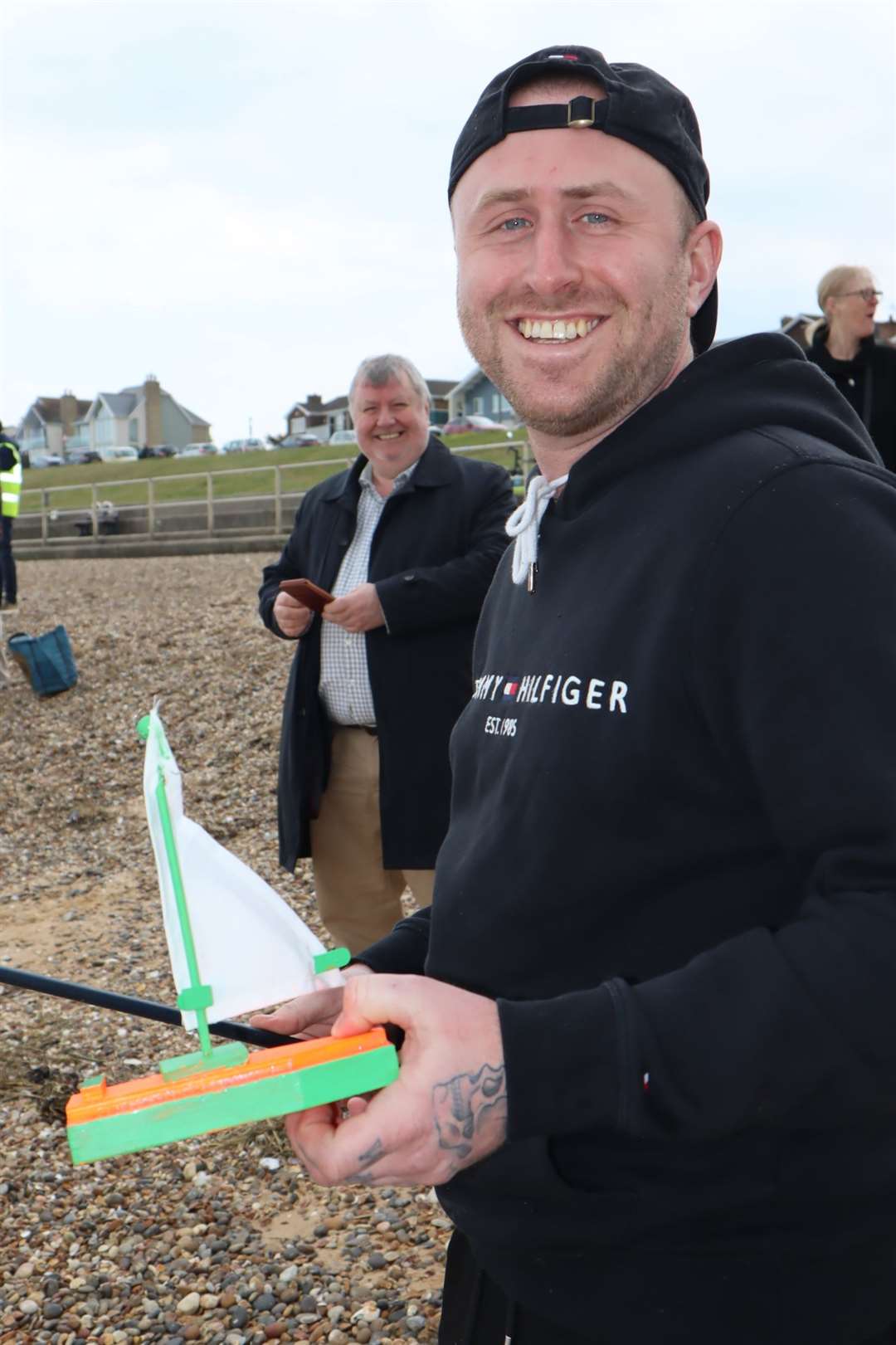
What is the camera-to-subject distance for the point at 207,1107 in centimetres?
106

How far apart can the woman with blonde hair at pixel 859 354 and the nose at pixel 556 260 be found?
4.01m

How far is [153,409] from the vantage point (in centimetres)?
8725

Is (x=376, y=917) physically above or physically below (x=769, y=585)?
below

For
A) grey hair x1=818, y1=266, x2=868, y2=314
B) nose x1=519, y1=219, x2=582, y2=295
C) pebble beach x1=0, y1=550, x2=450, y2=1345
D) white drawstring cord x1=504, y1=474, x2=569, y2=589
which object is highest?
grey hair x1=818, y1=266, x2=868, y2=314

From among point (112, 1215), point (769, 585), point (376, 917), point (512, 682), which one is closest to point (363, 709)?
point (376, 917)

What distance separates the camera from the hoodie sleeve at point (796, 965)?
3.64 ft

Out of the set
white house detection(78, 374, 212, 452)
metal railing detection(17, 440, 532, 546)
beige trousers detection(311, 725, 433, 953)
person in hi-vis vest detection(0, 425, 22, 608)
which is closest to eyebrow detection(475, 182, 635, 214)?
beige trousers detection(311, 725, 433, 953)

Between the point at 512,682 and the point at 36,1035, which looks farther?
the point at 36,1035

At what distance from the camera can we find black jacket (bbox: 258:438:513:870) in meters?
4.36

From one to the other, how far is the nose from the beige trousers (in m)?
3.12

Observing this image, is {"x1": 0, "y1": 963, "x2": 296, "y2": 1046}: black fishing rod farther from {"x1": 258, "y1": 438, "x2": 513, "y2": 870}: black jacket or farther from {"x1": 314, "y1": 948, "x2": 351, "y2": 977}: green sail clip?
{"x1": 258, "y1": 438, "x2": 513, "y2": 870}: black jacket

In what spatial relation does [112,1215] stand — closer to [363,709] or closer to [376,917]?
[376,917]

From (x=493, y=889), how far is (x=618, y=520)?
0.48m

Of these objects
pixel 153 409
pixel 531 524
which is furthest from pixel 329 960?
pixel 153 409
